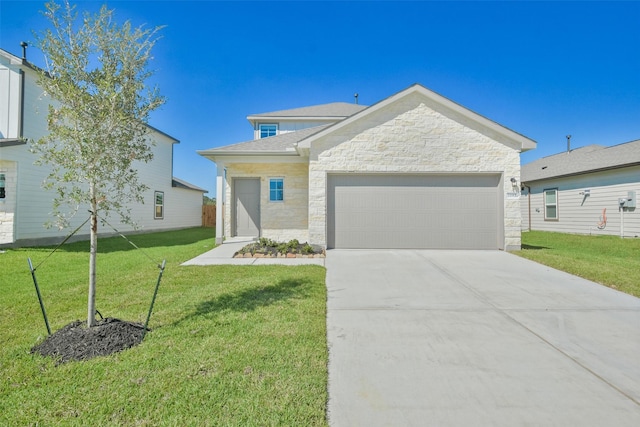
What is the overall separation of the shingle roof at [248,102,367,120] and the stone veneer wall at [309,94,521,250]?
7.43 metres

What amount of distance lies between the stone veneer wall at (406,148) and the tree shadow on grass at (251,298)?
13.7 ft

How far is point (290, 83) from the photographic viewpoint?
584 inches

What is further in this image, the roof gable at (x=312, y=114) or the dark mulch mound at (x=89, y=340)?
the roof gable at (x=312, y=114)

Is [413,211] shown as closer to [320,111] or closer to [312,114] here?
[312,114]

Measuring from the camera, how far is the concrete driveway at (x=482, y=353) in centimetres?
210

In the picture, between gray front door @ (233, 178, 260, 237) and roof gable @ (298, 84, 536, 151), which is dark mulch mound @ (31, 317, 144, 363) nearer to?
roof gable @ (298, 84, 536, 151)

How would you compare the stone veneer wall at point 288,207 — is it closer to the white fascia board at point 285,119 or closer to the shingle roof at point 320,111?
the white fascia board at point 285,119

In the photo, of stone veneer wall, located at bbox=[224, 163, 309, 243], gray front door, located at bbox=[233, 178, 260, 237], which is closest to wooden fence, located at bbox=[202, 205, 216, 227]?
gray front door, located at bbox=[233, 178, 260, 237]

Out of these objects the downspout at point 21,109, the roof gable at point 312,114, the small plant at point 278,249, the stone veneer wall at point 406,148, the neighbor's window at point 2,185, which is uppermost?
the roof gable at point 312,114

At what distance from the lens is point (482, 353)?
290 centimetres

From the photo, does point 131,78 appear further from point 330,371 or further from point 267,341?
point 330,371

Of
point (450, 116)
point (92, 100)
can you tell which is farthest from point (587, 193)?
point (92, 100)

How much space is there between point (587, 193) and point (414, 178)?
10841mm

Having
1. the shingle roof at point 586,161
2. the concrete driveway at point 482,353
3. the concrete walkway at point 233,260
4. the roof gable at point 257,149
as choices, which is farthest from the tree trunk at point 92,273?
the shingle roof at point 586,161
